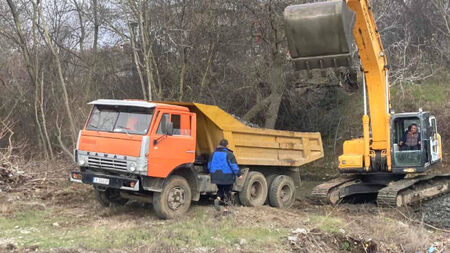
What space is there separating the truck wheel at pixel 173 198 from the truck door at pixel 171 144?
0.31m

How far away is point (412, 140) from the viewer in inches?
454

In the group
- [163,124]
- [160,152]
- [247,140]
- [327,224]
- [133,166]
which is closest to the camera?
[327,224]

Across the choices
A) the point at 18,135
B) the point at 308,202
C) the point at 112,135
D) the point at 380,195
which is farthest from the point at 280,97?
the point at 18,135

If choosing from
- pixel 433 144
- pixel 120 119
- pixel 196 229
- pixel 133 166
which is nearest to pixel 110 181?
pixel 133 166

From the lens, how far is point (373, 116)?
11688 mm

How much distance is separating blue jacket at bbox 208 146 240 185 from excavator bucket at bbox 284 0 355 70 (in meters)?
2.46

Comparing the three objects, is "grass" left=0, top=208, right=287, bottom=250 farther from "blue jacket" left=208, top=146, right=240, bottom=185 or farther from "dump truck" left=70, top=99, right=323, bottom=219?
"blue jacket" left=208, top=146, right=240, bottom=185

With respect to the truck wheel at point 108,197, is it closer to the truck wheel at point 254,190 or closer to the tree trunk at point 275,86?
the truck wheel at point 254,190

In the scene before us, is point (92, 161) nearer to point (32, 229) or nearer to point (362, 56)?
point (32, 229)

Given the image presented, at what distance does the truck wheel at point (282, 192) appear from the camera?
11.4m

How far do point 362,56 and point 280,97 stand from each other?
18.5 ft

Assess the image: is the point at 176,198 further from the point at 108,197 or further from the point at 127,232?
the point at 127,232

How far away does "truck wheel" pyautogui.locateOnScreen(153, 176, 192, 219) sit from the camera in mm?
8812

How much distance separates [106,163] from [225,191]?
2.44 m
